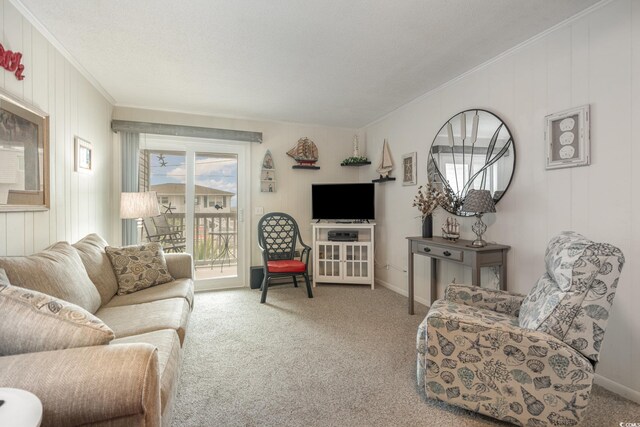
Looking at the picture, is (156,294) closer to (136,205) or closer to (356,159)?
(136,205)

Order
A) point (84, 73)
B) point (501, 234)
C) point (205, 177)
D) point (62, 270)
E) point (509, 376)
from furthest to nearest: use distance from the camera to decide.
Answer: point (205, 177)
point (84, 73)
point (501, 234)
point (62, 270)
point (509, 376)

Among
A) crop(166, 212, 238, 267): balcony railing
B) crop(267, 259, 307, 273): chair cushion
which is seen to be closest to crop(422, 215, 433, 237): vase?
crop(267, 259, 307, 273): chair cushion

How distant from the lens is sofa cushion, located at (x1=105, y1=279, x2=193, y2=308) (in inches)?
85.3

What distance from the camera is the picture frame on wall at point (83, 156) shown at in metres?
2.58

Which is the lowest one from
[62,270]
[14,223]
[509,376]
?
[509,376]

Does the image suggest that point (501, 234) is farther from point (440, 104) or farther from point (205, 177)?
point (205, 177)

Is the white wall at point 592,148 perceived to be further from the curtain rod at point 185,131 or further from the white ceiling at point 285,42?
the curtain rod at point 185,131

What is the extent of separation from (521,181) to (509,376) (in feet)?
5.06

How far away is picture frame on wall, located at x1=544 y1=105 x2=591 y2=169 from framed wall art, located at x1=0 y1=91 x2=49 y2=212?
3.51 m

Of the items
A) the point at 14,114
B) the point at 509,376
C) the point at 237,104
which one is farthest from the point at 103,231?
the point at 509,376

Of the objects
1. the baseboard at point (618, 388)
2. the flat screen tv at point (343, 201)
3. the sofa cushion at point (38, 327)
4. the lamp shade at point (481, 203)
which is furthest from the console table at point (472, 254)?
the sofa cushion at point (38, 327)

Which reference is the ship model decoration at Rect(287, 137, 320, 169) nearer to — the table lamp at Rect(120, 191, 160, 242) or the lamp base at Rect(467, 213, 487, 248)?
the table lamp at Rect(120, 191, 160, 242)

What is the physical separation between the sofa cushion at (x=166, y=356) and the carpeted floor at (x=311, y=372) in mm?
374

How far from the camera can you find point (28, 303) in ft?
3.44
